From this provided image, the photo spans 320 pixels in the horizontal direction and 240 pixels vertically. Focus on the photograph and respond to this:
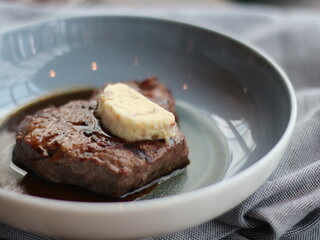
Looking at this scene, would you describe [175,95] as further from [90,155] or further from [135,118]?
[90,155]

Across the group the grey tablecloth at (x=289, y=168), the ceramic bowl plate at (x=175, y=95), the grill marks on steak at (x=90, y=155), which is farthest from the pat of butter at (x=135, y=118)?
the grey tablecloth at (x=289, y=168)

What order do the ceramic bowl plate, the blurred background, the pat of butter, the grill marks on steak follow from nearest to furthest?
the ceramic bowl plate
the grill marks on steak
the pat of butter
the blurred background

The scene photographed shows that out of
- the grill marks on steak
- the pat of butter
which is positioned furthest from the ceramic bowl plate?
the pat of butter

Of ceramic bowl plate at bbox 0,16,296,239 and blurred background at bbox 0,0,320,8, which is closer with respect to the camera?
ceramic bowl plate at bbox 0,16,296,239

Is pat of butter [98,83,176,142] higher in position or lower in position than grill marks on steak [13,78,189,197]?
higher

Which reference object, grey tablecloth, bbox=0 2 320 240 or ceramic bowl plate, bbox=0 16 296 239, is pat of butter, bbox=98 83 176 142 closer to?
ceramic bowl plate, bbox=0 16 296 239

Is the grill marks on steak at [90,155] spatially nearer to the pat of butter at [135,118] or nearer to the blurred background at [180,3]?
the pat of butter at [135,118]
